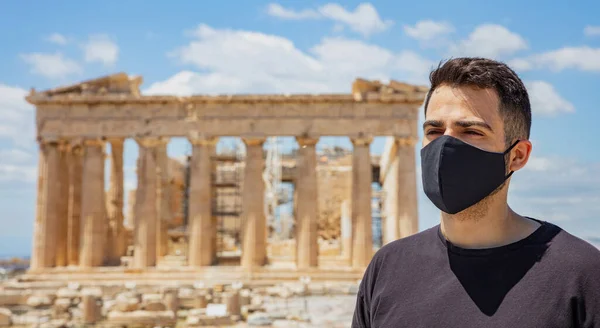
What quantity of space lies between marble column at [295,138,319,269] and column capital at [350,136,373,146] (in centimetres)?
171

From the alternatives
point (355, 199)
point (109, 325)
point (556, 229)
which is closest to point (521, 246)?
point (556, 229)

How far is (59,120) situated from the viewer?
34.5 meters

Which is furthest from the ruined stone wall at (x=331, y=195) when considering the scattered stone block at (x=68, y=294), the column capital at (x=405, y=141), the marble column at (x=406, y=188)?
the scattered stone block at (x=68, y=294)

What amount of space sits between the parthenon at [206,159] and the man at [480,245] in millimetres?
28808

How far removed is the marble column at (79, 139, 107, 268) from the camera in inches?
1336

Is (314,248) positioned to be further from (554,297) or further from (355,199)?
(554,297)

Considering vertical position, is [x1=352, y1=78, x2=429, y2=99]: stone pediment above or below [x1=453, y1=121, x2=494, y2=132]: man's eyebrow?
above

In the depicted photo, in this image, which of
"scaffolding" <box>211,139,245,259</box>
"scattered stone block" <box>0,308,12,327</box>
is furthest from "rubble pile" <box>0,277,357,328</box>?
"scaffolding" <box>211,139,245,259</box>

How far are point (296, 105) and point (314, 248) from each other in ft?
21.3

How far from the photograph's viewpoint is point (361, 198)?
3325cm

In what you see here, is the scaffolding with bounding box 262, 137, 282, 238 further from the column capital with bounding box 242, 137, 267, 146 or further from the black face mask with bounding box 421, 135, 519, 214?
the black face mask with bounding box 421, 135, 519, 214

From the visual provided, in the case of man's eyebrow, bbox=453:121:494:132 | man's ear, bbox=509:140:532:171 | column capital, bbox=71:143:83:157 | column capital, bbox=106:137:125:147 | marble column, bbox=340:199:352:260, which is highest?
column capital, bbox=106:137:125:147

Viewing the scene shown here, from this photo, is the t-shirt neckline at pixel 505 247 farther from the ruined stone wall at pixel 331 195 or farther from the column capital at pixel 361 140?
the ruined stone wall at pixel 331 195

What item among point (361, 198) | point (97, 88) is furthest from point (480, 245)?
point (97, 88)
